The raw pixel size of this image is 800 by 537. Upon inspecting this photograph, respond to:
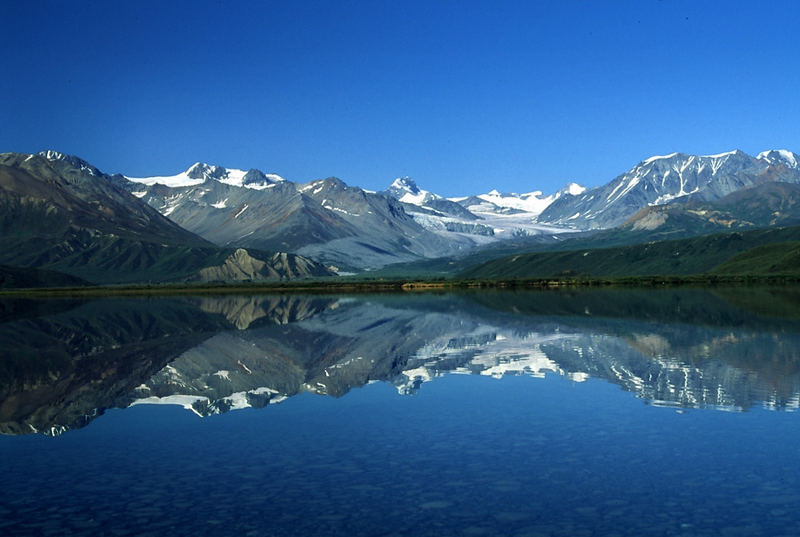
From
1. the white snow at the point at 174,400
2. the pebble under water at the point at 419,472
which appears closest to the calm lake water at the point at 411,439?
the pebble under water at the point at 419,472

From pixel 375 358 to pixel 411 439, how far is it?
2739 cm

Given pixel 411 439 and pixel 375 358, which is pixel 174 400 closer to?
pixel 411 439

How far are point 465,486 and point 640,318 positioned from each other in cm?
7075

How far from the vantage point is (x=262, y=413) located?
37.8 m

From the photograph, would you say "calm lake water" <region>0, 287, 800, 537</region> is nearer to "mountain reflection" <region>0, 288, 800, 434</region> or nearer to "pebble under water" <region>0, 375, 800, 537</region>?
"pebble under water" <region>0, 375, 800, 537</region>

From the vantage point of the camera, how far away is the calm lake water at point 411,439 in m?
21.2

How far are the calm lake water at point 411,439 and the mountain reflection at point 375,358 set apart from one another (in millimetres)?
343

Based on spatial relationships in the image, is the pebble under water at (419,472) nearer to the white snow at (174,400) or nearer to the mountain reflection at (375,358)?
the white snow at (174,400)

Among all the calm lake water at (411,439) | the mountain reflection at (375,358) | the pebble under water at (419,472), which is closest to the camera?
the pebble under water at (419,472)

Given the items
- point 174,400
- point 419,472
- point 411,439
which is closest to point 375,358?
point 174,400

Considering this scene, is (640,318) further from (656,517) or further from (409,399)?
(656,517)

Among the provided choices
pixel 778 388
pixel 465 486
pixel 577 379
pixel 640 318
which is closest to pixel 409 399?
pixel 577 379

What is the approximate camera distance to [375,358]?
191ft

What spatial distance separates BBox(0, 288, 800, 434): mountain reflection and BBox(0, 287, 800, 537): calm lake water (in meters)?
0.34
